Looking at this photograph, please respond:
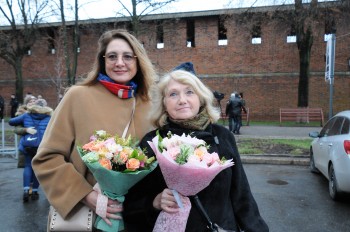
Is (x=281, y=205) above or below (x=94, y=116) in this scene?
below

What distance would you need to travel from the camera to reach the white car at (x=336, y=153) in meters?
5.78

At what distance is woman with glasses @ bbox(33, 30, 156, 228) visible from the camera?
6.81 feet

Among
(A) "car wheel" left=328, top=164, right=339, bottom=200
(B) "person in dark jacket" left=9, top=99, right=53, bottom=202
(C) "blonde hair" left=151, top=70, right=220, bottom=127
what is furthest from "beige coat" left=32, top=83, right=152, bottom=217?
(A) "car wheel" left=328, top=164, right=339, bottom=200

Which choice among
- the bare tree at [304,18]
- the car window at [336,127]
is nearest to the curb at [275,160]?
the car window at [336,127]

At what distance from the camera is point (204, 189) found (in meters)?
2.13

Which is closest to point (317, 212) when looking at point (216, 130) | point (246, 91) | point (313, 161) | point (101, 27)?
point (313, 161)

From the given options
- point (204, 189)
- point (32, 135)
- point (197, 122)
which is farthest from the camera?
point (32, 135)

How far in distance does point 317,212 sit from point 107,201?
4.65 meters

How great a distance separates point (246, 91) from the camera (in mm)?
24781

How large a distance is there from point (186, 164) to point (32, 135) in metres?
5.45

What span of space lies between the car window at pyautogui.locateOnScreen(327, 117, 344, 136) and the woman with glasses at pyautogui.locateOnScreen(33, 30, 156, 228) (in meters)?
Answer: 5.39

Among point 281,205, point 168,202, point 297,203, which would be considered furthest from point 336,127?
point 168,202

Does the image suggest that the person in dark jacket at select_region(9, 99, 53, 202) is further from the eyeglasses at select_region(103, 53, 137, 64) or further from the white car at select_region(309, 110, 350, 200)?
the white car at select_region(309, 110, 350, 200)

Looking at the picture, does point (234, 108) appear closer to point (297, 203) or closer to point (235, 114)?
point (235, 114)
